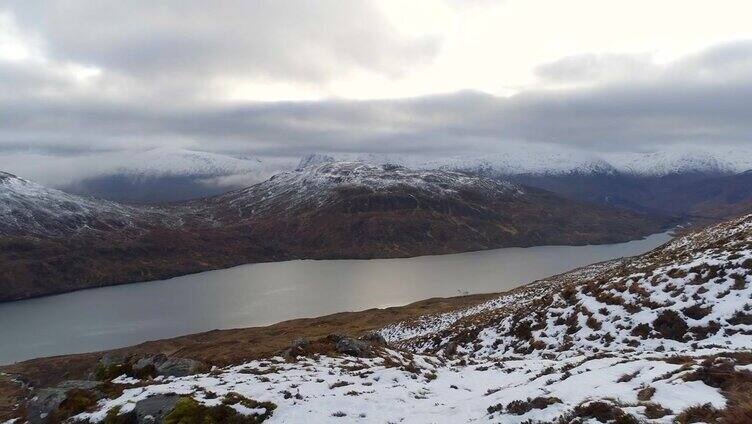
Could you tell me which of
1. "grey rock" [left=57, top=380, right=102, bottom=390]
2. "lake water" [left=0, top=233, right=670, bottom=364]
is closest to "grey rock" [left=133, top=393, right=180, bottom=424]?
"grey rock" [left=57, top=380, right=102, bottom=390]

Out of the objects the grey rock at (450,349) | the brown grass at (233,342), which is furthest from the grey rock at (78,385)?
the brown grass at (233,342)

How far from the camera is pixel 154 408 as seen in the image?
1503cm

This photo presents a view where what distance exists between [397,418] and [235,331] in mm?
99730

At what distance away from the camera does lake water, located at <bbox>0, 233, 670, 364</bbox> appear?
113750 millimetres

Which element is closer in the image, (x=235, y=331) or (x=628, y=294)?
(x=628, y=294)

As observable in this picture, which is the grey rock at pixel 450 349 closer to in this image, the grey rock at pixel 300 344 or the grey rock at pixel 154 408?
the grey rock at pixel 300 344

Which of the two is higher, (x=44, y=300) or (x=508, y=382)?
(x=508, y=382)

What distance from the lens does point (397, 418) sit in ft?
47.2

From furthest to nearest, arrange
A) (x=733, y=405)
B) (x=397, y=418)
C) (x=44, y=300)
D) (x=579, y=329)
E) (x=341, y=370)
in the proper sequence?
(x=44, y=300), (x=579, y=329), (x=341, y=370), (x=397, y=418), (x=733, y=405)

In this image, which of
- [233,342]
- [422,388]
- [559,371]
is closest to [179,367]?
[422,388]

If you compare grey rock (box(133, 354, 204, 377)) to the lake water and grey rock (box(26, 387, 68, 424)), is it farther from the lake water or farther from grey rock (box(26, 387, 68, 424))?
the lake water

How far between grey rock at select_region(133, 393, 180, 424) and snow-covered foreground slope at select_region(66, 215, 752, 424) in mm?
291

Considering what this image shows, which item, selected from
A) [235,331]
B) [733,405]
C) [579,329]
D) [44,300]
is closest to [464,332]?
[579,329]

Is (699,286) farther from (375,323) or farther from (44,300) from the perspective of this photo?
(44,300)
